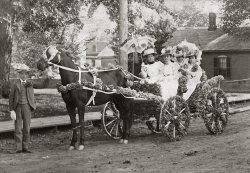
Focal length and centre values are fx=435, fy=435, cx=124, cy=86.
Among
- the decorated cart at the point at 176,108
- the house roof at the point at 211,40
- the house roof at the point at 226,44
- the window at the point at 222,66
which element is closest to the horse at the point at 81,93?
the decorated cart at the point at 176,108

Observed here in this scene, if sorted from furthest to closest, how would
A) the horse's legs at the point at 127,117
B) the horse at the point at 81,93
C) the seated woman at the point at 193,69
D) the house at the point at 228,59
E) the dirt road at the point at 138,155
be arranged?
the house at the point at 228,59
the seated woman at the point at 193,69
the horse's legs at the point at 127,117
the horse at the point at 81,93
the dirt road at the point at 138,155

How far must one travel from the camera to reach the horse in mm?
9148

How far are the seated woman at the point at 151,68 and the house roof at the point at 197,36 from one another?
26164 mm

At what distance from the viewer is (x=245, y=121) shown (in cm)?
Result: 1398

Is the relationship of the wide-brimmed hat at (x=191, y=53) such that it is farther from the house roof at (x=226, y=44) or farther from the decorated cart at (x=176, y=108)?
the house roof at (x=226, y=44)

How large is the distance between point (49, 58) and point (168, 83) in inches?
123

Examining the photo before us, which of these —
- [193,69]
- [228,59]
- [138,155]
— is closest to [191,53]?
[193,69]

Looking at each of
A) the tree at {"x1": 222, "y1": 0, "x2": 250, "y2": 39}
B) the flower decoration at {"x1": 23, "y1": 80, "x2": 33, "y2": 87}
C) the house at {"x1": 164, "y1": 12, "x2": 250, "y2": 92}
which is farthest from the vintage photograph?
the house at {"x1": 164, "y1": 12, "x2": 250, "y2": 92}

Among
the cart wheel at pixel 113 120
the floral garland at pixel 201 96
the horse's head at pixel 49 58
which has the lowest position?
the cart wheel at pixel 113 120

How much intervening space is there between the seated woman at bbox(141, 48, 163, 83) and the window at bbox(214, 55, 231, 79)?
24.8 m

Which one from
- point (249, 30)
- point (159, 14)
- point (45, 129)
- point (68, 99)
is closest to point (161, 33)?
point (159, 14)

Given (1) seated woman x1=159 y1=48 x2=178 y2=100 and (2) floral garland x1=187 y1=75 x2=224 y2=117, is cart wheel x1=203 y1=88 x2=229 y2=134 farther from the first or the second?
(1) seated woman x1=159 y1=48 x2=178 y2=100

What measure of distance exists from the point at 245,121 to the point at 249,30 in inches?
664

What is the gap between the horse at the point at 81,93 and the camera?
915cm
